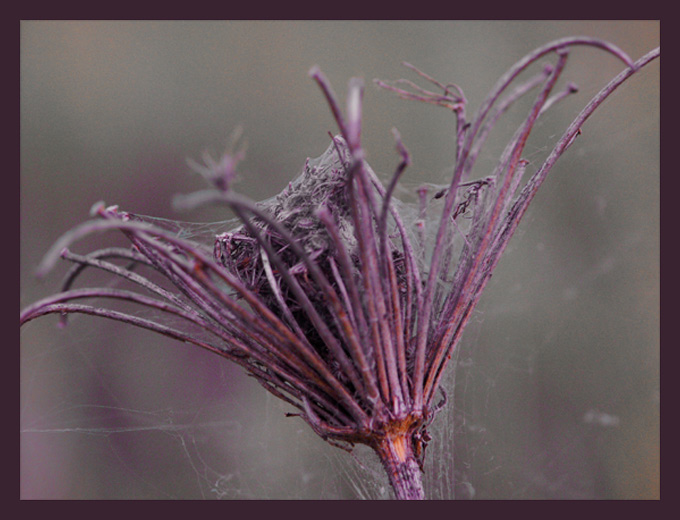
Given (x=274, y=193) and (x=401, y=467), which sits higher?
(x=274, y=193)

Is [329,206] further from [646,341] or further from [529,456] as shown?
[646,341]

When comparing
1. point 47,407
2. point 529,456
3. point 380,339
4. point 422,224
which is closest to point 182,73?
point 47,407

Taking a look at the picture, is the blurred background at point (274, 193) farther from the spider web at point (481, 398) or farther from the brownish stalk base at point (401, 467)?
the brownish stalk base at point (401, 467)

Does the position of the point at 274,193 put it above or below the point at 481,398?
above

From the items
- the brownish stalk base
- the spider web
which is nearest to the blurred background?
the spider web

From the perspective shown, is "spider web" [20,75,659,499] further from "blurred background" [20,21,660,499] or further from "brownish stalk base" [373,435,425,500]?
"brownish stalk base" [373,435,425,500]

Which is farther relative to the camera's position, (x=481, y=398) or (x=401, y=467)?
(x=481, y=398)
